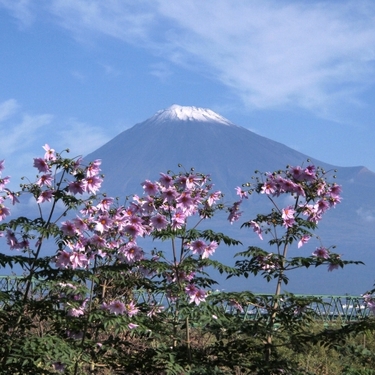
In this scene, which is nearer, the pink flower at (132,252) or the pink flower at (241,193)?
the pink flower at (132,252)

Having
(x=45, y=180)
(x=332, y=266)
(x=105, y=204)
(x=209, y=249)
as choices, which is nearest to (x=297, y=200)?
(x=332, y=266)

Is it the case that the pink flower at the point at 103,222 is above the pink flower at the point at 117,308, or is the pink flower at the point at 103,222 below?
above

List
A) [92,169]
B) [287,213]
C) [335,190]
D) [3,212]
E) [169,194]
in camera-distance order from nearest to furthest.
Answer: [92,169], [169,194], [3,212], [287,213], [335,190]

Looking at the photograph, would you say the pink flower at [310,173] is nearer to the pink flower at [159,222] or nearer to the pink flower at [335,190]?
the pink flower at [335,190]

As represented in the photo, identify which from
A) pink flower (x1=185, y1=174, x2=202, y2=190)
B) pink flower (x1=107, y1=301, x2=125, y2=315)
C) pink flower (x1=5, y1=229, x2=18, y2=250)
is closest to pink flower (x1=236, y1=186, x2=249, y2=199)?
pink flower (x1=185, y1=174, x2=202, y2=190)

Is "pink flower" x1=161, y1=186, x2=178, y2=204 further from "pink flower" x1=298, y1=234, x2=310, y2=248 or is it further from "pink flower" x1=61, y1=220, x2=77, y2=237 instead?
"pink flower" x1=298, y1=234, x2=310, y2=248

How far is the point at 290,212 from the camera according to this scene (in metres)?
8.66

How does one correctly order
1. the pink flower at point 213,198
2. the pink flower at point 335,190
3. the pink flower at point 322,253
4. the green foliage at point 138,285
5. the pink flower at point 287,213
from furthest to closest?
the pink flower at point 335,190, the pink flower at point 287,213, the pink flower at point 322,253, the pink flower at point 213,198, the green foliage at point 138,285

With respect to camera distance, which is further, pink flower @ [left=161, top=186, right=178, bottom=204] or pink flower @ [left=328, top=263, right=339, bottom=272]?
pink flower @ [left=328, top=263, right=339, bottom=272]

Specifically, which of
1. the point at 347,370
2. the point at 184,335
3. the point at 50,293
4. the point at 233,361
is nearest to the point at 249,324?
the point at 233,361

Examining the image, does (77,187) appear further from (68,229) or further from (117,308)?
(117,308)

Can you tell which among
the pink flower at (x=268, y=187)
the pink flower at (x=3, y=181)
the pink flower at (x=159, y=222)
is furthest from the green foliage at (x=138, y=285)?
the pink flower at (x=268, y=187)

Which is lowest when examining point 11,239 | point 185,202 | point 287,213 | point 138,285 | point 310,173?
point 138,285

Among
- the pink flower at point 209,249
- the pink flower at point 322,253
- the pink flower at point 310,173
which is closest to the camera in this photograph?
the pink flower at point 209,249
